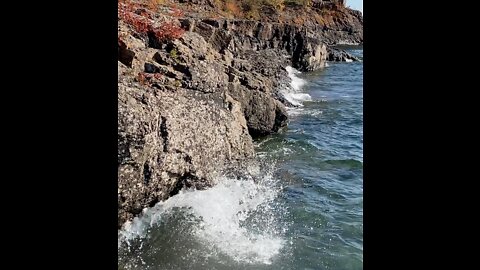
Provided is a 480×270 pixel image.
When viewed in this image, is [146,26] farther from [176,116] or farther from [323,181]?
[323,181]

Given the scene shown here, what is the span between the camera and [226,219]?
9922 millimetres

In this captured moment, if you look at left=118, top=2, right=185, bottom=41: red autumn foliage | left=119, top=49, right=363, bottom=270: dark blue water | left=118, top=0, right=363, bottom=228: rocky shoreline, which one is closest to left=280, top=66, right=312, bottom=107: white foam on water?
left=118, top=0, right=363, bottom=228: rocky shoreline

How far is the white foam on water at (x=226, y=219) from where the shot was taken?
28.4 feet

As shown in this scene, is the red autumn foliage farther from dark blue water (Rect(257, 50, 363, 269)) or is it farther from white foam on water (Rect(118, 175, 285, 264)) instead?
dark blue water (Rect(257, 50, 363, 269))

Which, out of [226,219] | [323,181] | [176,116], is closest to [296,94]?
[323,181]

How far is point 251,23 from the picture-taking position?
4203 cm

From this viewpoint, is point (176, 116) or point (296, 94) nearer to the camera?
point (176, 116)

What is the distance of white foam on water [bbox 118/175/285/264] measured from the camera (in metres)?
8.65

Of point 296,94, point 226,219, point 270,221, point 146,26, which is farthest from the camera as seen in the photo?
point 296,94

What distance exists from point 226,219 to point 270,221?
1095mm

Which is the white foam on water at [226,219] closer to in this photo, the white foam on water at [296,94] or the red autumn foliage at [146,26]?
the red autumn foliage at [146,26]

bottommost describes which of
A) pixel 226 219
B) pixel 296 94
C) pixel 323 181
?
pixel 226 219
